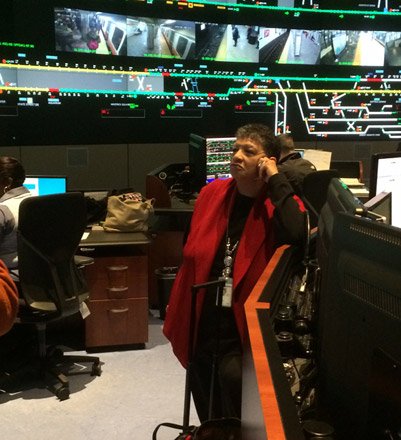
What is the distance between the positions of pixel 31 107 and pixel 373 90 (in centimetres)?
365

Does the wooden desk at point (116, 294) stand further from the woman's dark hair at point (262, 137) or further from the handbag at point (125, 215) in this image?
the woman's dark hair at point (262, 137)

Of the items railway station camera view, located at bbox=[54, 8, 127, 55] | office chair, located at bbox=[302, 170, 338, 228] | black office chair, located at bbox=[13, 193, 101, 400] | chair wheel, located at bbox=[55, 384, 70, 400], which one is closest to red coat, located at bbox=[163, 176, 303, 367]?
black office chair, located at bbox=[13, 193, 101, 400]

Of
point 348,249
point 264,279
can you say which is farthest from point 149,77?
point 348,249

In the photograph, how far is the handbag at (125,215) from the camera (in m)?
3.71

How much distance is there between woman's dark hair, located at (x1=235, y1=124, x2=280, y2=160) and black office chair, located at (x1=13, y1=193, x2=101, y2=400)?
1.21 metres

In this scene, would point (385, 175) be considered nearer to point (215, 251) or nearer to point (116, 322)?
point (215, 251)

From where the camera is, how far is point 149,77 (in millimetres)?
5449

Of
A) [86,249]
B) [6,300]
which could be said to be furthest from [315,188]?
[6,300]

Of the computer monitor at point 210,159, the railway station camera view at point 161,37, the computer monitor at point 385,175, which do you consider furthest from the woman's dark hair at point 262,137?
the railway station camera view at point 161,37

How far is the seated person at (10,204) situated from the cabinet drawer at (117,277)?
1.76 feet

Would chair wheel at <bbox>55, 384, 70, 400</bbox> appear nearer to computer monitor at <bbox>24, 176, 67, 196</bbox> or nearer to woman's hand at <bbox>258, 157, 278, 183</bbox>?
computer monitor at <bbox>24, 176, 67, 196</bbox>

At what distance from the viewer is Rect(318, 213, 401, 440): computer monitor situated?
854 millimetres

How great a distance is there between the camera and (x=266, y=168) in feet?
6.84

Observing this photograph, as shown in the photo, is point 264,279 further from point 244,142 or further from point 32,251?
point 32,251
